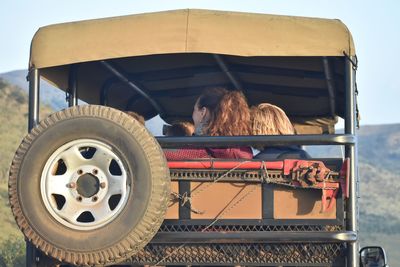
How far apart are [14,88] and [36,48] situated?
41.2 m

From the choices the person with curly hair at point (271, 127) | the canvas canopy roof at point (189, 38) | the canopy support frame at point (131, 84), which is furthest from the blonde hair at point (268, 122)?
the canopy support frame at point (131, 84)

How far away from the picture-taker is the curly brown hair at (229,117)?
555 centimetres

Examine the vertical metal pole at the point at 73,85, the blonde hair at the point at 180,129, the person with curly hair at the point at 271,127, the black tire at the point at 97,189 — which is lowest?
the black tire at the point at 97,189

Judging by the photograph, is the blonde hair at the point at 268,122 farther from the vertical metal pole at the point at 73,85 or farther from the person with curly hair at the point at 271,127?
the vertical metal pole at the point at 73,85

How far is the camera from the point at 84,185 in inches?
181

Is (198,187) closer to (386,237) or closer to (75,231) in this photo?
(75,231)

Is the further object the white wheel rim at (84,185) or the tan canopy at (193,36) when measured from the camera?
the tan canopy at (193,36)

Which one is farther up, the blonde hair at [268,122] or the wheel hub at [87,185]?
the blonde hair at [268,122]

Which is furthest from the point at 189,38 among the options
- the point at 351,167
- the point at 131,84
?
the point at 131,84

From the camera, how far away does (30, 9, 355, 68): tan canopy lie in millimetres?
4922

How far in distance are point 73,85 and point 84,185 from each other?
1.95 m

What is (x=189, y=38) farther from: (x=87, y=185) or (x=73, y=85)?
(x=73, y=85)

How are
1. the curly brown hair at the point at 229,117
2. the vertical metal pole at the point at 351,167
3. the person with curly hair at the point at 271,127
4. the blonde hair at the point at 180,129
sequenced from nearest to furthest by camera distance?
the vertical metal pole at the point at 351,167 < the person with curly hair at the point at 271,127 < the curly brown hair at the point at 229,117 < the blonde hair at the point at 180,129

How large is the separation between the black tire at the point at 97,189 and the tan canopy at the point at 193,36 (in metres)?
0.56
